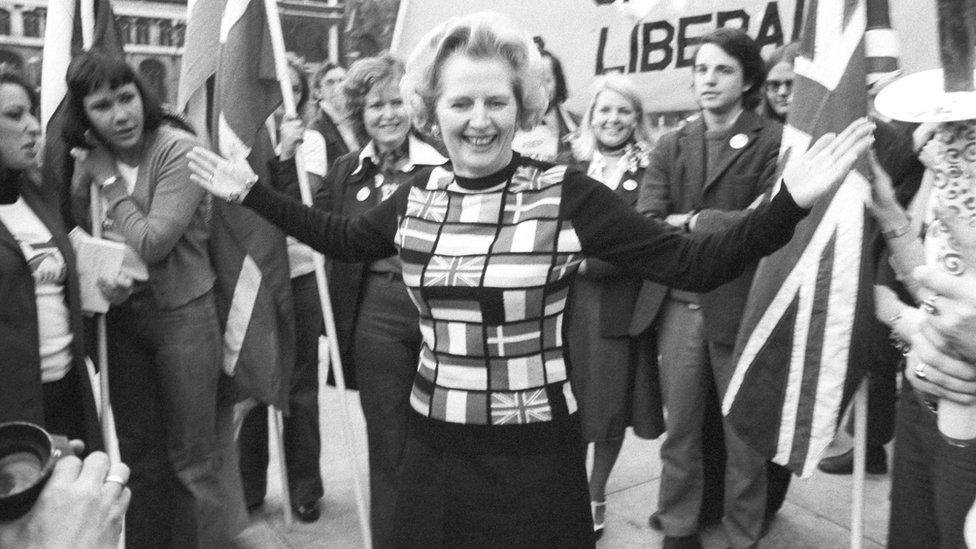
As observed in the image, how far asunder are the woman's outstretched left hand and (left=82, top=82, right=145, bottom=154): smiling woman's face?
2125 mm

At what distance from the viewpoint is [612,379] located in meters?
3.38

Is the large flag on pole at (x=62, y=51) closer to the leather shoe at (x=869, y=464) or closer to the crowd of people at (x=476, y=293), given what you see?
the crowd of people at (x=476, y=293)

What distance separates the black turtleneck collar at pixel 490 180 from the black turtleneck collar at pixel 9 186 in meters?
1.50

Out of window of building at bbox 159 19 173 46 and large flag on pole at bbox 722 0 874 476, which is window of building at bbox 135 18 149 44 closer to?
window of building at bbox 159 19 173 46

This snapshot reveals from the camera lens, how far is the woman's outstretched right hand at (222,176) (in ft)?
7.79

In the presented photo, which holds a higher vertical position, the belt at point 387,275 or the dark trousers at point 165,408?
the belt at point 387,275

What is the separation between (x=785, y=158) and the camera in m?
2.45

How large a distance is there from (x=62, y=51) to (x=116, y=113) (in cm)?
44

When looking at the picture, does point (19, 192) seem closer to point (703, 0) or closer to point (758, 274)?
point (758, 274)

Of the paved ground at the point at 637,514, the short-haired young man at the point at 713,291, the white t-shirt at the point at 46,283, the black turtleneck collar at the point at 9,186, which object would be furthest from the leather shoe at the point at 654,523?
the black turtleneck collar at the point at 9,186

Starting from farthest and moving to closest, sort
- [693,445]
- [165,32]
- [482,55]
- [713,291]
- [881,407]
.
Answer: [165,32]
[881,407]
[693,445]
[713,291]
[482,55]

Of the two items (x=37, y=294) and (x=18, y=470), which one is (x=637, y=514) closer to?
(x=37, y=294)

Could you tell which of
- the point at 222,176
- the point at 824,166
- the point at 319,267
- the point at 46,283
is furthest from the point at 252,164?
the point at 824,166

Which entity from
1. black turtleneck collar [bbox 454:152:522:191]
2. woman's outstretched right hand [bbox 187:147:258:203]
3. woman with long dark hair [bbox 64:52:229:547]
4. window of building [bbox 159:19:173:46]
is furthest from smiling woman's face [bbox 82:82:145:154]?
window of building [bbox 159:19:173:46]
